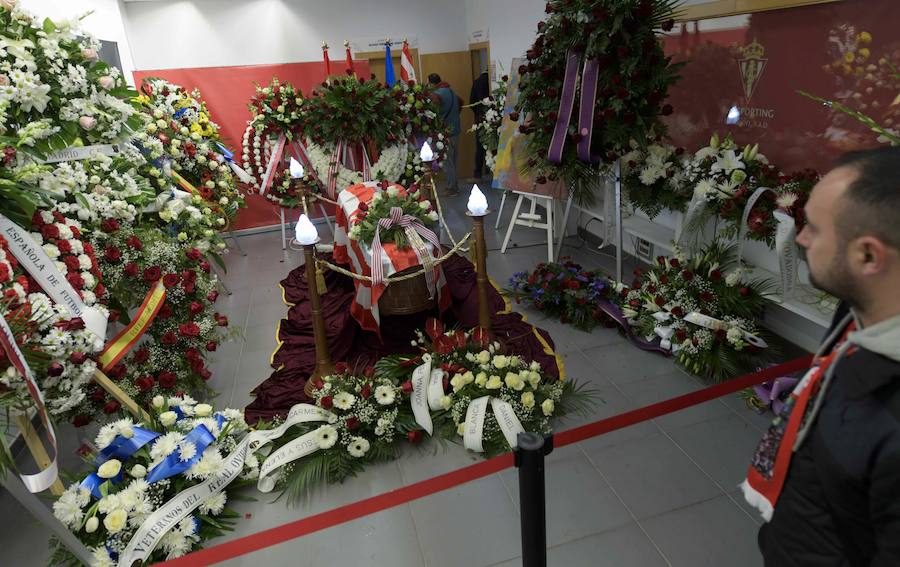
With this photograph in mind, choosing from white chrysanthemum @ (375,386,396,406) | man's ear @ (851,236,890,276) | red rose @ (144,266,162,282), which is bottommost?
white chrysanthemum @ (375,386,396,406)

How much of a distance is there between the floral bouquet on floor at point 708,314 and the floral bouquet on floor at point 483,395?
70 centimetres

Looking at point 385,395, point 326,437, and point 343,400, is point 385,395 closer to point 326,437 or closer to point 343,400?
point 343,400

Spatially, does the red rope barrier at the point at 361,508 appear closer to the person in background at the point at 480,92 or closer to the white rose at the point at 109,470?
the white rose at the point at 109,470

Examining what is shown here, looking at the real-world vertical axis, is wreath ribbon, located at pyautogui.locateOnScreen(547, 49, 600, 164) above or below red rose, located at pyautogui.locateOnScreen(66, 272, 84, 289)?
above

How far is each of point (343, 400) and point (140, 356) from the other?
1.16 meters

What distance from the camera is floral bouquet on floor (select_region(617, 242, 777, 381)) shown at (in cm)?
310

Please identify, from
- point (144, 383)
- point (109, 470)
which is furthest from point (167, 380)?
point (109, 470)

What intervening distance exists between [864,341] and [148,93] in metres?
5.82

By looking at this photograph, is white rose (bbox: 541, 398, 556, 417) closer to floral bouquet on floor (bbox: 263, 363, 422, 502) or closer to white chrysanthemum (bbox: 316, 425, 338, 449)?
floral bouquet on floor (bbox: 263, 363, 422, 502)

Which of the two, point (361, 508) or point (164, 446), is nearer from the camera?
point (361, 508)

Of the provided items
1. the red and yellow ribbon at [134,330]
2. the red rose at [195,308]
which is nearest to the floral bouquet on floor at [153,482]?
the red and yellow ribbon at [134,330]

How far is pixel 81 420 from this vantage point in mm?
2611

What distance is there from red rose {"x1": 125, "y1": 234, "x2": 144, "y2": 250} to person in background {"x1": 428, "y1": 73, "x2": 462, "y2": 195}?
16.9 feet

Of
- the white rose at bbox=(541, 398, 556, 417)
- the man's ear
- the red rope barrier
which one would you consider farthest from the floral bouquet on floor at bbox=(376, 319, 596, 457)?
the man's ear
